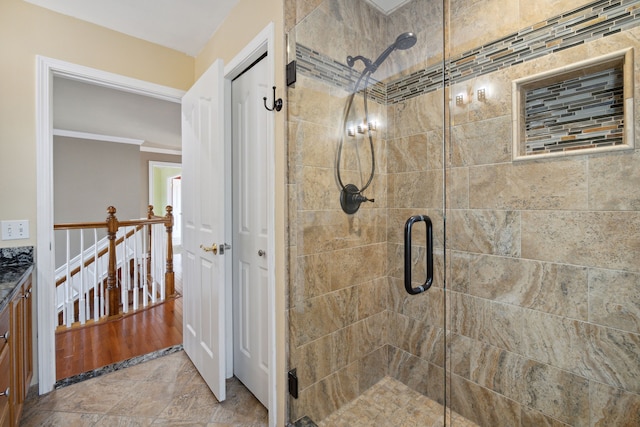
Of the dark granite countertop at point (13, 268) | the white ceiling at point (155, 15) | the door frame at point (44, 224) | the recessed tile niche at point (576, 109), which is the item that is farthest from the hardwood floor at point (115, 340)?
the recessed tile niche at point (576, 109)

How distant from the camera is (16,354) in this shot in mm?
1437

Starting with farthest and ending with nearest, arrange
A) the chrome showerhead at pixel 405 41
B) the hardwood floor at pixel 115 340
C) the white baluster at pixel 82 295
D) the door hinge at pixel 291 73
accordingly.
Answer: the white baluster at pixel 82 295, the hardwood floor at pixel 115 340, the chrome showerhead at pixel 405 41, the door hinge at pixel 291 73

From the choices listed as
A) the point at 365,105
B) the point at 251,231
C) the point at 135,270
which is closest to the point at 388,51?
the point at 365,105

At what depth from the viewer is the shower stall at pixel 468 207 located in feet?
4.04

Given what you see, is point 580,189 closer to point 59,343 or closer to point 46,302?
point 46,302

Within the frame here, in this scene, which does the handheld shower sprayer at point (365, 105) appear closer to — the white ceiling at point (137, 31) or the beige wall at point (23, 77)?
the white ceiling at point (137, 31)

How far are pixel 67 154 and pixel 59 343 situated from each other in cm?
348

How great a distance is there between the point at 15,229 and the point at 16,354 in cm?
79

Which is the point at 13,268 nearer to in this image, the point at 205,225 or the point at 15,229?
the point at 15,229

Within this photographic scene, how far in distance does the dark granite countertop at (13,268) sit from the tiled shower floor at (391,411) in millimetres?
1616

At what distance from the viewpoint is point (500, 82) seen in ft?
4.92

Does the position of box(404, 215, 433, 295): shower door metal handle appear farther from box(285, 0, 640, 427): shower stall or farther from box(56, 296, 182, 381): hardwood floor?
box(56, 296, 182, 381): hardwood floor

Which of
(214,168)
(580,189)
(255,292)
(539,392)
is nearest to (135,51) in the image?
(214,168)

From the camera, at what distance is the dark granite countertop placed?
51.8 inches
